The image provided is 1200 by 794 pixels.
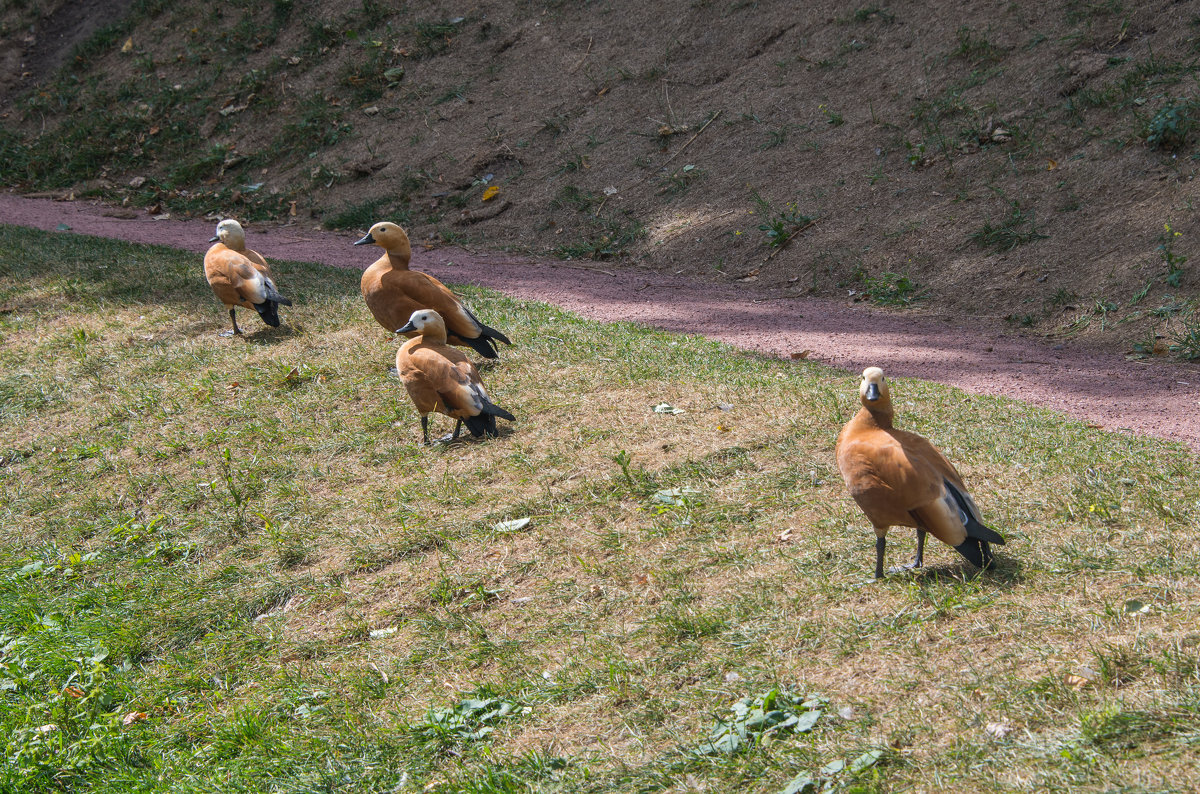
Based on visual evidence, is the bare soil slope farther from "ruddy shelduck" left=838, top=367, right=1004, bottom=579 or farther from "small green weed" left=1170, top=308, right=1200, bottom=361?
"ruddy shelduck" left=838, top=367, right=1004, bottom=579

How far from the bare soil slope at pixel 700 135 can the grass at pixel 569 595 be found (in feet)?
11.4

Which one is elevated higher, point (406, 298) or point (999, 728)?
point (406, 298)

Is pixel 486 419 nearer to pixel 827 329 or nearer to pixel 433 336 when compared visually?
pixel 433 336

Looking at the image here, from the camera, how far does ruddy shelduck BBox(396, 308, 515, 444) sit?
16.8ft

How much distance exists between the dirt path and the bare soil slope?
21.2 inches

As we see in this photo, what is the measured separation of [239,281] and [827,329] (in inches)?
182

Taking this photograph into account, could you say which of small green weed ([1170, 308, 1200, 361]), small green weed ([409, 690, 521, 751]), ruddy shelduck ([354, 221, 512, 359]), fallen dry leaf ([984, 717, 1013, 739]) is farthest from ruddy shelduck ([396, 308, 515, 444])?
small green weed ([1170, 308, 1200, 361])

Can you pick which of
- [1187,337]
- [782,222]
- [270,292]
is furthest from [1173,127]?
[270,292]

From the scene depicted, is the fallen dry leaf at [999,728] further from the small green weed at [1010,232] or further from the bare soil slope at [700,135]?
the small green weed at [1010,232]

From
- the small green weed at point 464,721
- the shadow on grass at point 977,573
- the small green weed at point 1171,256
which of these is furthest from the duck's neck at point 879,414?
the small green weed at point 1171,256

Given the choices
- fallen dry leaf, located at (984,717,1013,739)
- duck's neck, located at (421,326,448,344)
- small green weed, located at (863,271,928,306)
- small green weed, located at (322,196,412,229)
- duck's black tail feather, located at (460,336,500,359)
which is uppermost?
→ small green weed, located at (322,196,412,229)

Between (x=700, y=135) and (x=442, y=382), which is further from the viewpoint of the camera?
(x=700, y=135)

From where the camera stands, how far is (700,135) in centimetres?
1212

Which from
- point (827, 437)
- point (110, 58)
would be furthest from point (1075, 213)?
point (110, 58)
